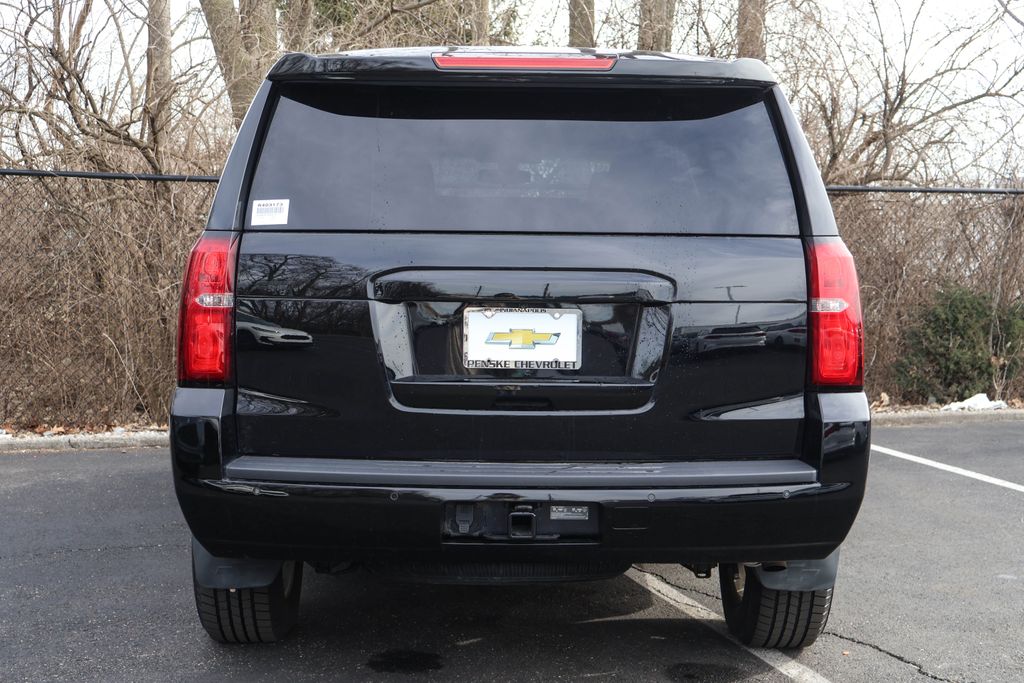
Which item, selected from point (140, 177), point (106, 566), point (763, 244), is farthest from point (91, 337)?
point (763, 244)

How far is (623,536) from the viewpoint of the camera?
2.81 m

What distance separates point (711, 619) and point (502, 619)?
2.69ft

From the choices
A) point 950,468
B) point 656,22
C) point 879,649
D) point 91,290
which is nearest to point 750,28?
point 656,22

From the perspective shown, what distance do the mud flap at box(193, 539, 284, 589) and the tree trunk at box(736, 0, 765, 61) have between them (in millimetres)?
8378

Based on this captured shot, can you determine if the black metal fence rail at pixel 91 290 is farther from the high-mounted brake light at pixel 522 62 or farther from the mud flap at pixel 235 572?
the high-mounted brake light at pixel 522 62

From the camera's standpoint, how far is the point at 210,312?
2.84 meters

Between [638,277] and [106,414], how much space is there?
20.4 ft

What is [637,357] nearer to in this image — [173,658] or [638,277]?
[638,277]

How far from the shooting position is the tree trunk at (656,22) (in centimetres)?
1037

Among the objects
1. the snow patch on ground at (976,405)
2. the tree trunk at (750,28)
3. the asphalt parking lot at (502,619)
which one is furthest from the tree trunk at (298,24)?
the snow patch on ground at (976,405)

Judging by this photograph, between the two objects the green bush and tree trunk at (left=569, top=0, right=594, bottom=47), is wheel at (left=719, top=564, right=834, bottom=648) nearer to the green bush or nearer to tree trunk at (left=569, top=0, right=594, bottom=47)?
the green bush

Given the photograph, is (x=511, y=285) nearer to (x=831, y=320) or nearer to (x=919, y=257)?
(x=831, y=320)

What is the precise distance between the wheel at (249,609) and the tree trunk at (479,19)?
7999 millimetres

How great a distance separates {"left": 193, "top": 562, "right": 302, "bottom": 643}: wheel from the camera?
335cm
